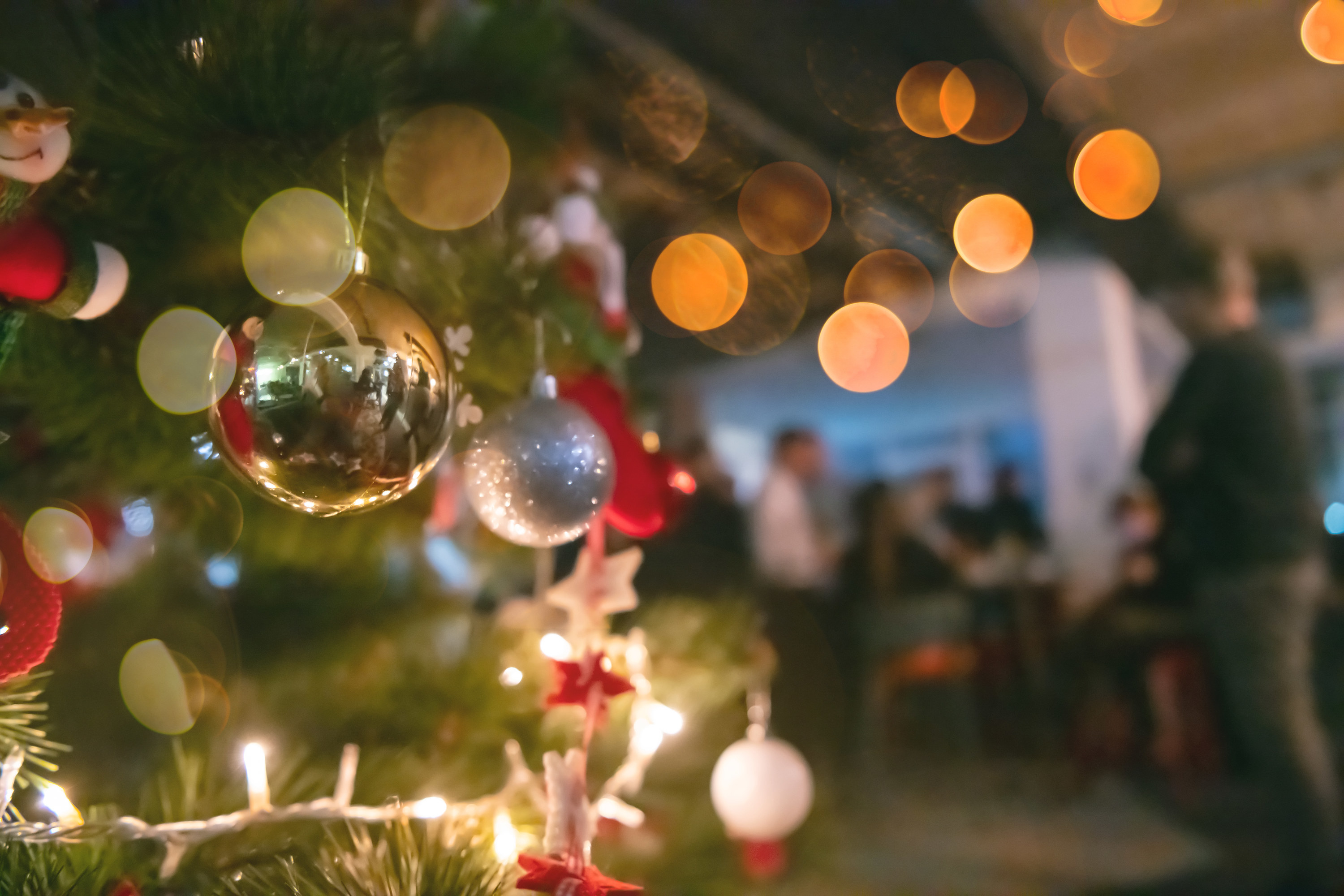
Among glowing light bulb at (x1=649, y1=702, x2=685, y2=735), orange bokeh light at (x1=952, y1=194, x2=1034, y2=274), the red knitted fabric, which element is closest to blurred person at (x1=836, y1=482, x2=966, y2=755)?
orange bokeh light at (x1=952, y1=194, x2=1034, y2=274)

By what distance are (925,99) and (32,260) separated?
1.54 meters

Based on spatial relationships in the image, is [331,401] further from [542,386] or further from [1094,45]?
[1094,45]

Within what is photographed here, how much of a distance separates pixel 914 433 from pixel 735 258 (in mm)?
679

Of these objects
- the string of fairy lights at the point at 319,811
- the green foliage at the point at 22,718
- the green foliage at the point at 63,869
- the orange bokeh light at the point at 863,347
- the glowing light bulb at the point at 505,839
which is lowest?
the green foliage at the point at 63,869

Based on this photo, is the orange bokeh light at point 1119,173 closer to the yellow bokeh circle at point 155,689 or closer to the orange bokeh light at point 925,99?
the orange bokeh light at point 925,99

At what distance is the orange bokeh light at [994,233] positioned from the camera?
5.69 ft

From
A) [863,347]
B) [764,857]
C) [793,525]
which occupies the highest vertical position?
[863,347]

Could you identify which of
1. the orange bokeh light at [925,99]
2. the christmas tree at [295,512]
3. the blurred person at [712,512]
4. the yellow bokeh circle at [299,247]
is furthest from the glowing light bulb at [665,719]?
the orange bokeh light at [925,99]

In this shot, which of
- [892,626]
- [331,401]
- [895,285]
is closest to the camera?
[331,401]

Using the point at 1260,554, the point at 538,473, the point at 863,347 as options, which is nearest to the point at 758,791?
the point at 538,473

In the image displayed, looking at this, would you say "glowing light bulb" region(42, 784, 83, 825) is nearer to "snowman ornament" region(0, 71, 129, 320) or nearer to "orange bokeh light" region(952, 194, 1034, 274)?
"snowman ornament" region(0, 71, 129, 320)

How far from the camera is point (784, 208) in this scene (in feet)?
5.99

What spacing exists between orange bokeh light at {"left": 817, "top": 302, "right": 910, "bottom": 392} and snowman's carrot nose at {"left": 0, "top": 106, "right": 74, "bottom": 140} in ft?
6.40

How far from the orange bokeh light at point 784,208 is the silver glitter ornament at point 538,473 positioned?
4.79 ft
